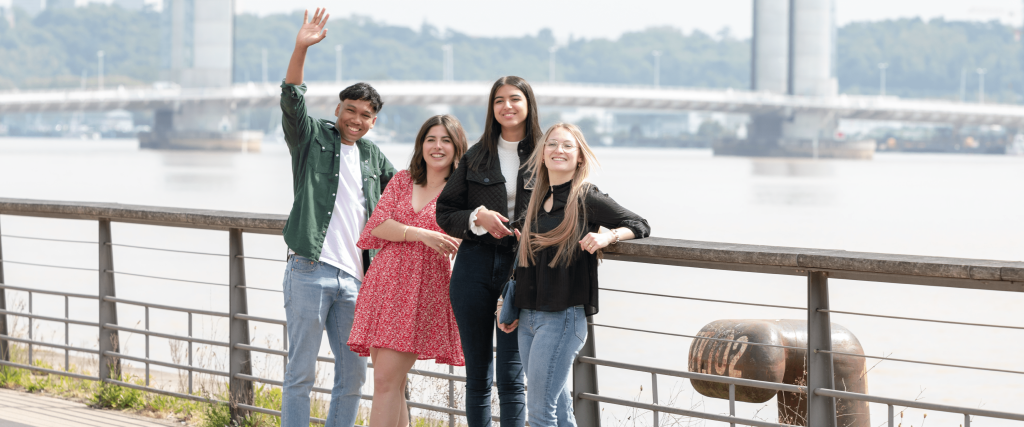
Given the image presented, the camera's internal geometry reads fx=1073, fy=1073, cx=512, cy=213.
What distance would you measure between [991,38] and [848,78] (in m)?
20.0

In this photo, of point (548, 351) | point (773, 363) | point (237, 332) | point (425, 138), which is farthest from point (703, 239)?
Answer: point (548, 351)

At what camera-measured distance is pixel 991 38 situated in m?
152

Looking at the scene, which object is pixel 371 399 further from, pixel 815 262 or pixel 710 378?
pixel 815 262

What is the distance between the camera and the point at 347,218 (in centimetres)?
359

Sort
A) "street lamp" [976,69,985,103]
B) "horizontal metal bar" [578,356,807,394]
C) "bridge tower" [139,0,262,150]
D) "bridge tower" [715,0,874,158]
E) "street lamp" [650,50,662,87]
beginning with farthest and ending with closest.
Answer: "street lamp" [650,50,662,87] → "street lamp" [976,69,985,103] → "bridge tower" [715,0,874,158] → "bridge tower" [139,0,262,150] → "horizontal metal bar" [578,356,807,394]

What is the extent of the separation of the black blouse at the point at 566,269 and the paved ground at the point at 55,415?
204 centimetres

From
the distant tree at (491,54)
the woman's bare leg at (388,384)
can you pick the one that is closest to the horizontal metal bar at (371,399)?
the woman's bare leg at (388,384)

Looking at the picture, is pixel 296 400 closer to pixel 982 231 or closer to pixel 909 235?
pixel 909 235

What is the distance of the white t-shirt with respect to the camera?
3547 millimetres

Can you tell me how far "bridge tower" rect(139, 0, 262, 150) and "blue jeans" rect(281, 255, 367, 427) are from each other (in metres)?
70.4

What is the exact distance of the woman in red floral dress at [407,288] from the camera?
11.1ft

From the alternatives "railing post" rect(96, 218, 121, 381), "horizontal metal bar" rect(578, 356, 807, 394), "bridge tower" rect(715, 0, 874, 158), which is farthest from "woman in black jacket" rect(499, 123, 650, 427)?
"bridge tower" rect(715, 0, 874, 158)

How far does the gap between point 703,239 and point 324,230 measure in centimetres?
2077

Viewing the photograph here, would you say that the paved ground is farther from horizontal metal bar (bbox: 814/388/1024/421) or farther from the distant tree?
the distant tree
